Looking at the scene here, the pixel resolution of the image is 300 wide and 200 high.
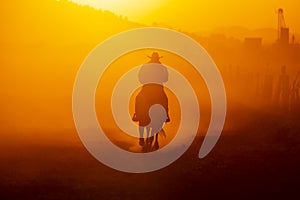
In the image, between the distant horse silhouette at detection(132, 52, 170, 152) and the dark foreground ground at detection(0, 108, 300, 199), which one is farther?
the distant horse silhouette at detection(132, 52, 170, 152)

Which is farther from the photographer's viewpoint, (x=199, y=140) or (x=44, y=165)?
(x=199, y=140)

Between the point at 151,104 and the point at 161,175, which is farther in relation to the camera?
the point at 151,104

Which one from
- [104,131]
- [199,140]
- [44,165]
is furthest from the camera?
[104,131]

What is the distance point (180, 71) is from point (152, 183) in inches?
1506

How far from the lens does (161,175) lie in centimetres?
1541

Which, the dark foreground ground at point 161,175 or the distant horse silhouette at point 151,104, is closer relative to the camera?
the dark foreground ground at point 161,175

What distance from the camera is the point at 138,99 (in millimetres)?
18578

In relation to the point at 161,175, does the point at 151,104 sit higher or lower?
higher

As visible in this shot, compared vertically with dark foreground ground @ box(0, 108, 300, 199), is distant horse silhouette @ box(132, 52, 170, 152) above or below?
above

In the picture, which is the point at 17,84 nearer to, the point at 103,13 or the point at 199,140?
the point at 199,140

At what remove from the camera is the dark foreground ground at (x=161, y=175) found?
13.6 metres

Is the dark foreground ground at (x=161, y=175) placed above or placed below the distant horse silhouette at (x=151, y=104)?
below

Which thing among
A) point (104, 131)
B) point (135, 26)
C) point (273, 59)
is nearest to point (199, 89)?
point (273, 59)

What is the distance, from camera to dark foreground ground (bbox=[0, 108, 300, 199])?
13.6 m
